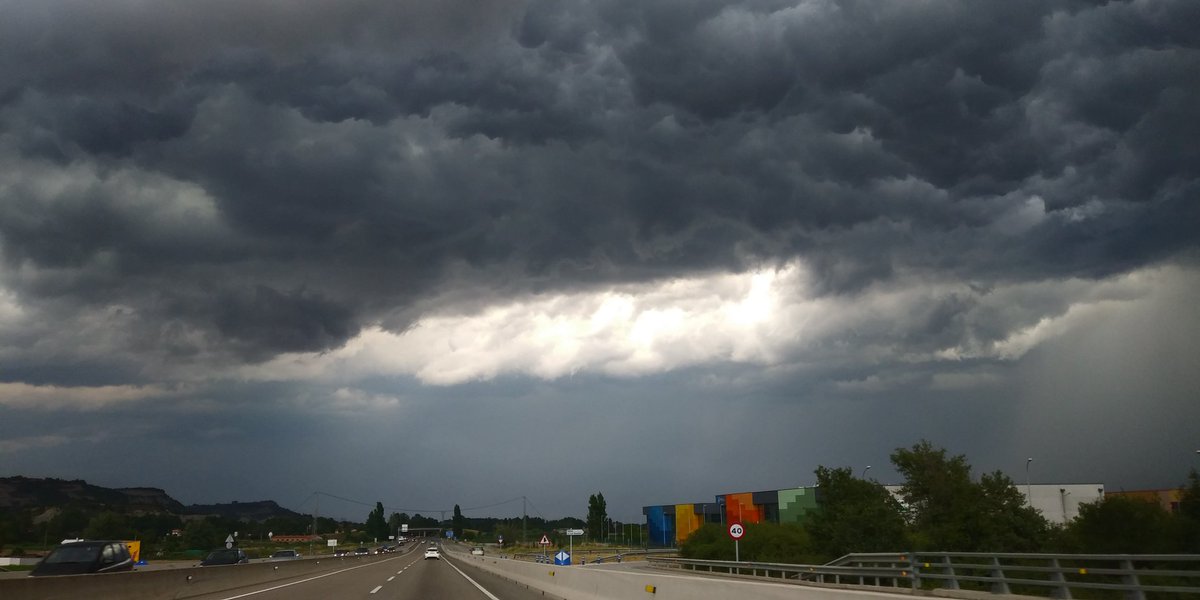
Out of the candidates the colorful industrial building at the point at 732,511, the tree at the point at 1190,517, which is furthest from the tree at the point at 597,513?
the tree at the point at 1190,517

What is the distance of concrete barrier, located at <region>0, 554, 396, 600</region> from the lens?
15.8m

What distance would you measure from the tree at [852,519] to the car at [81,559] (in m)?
58.3

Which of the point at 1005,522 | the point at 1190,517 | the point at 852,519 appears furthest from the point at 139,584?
the point at 1005,522

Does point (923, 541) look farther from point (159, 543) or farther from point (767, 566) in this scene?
point (159, 543)

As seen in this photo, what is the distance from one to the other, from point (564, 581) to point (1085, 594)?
17766mm

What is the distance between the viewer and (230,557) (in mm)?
44281

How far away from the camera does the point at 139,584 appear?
21.5 m

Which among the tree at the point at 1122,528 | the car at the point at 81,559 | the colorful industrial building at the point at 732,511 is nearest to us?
the car at the point at 81,559

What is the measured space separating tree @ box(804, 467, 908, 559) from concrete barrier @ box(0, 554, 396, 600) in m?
49.8

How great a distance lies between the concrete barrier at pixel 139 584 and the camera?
→ 51.8ft

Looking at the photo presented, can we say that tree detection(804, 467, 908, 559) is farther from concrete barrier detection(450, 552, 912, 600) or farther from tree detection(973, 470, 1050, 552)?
concrete barrier detection(450, 552, 912, 600)

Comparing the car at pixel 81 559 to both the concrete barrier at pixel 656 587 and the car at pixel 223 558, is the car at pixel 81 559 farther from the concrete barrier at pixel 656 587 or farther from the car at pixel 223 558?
the car at pixel 223 558

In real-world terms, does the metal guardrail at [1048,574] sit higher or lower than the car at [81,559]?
lower

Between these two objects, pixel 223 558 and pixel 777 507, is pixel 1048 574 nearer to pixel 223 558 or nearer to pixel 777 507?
pixel 223 558
